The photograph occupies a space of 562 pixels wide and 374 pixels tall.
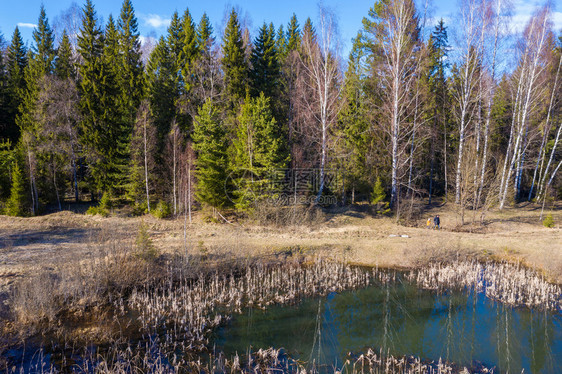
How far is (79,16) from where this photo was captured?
129 ft

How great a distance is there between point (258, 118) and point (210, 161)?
459 cm

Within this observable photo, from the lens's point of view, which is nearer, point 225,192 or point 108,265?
point 108,265

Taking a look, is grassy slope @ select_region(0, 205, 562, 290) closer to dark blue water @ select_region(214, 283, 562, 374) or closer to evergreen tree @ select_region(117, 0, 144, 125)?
dark blue water @ select_region(214, 283, 562, 374)

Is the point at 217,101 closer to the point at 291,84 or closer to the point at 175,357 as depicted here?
the point at 291,84

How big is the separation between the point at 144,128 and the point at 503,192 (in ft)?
98.2

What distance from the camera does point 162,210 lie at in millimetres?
23828

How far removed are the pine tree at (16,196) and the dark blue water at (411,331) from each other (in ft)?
67.8

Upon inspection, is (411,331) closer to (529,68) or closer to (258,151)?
(258,151)

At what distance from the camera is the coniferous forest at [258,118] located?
2317 centimetres

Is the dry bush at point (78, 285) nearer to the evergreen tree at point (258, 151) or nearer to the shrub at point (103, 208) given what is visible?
the evergreen tree at point (258, 151)

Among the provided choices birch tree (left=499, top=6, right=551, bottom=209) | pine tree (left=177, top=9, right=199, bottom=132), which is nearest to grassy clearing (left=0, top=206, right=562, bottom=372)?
birch tree (left=499, top=6, right=551, bottom=209)

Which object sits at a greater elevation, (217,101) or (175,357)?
(217,101)

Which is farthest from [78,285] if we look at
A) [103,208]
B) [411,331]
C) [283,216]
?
[103,208]

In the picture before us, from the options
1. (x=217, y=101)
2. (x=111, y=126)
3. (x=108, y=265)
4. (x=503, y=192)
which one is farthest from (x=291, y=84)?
(x=108, y=265)
